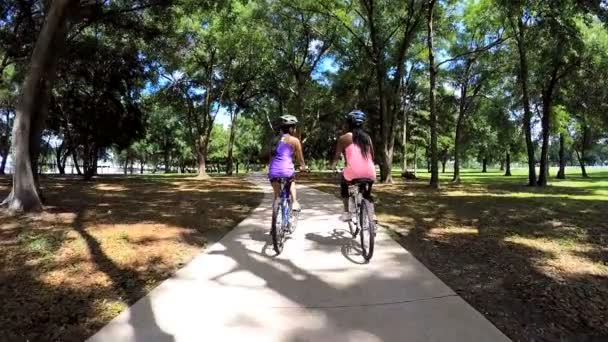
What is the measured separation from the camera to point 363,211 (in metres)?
6.24

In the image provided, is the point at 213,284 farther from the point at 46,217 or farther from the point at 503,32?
the point at 503,32

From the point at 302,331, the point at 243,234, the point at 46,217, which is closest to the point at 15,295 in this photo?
the point at 302,331

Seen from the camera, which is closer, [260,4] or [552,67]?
[552,67]

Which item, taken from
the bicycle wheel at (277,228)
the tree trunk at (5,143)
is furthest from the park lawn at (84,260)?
the tree trunk at (5,143)

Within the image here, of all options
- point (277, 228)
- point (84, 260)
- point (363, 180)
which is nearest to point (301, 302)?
point (277, 228)

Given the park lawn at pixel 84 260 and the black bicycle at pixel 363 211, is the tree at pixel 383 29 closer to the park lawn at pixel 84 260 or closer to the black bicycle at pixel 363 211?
the park lawn at pixel 84 260

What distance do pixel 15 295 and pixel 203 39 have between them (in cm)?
2675

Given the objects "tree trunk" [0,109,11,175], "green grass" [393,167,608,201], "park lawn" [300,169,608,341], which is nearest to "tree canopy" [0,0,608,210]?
"green grass" [393,167,608,201]

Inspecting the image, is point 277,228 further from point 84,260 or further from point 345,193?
point 84,260

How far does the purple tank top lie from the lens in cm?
676

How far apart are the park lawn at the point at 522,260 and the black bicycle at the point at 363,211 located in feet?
2.60

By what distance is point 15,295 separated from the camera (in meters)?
4.82

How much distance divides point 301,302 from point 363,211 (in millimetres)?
1999

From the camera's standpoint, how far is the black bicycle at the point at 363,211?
603 centimetres
